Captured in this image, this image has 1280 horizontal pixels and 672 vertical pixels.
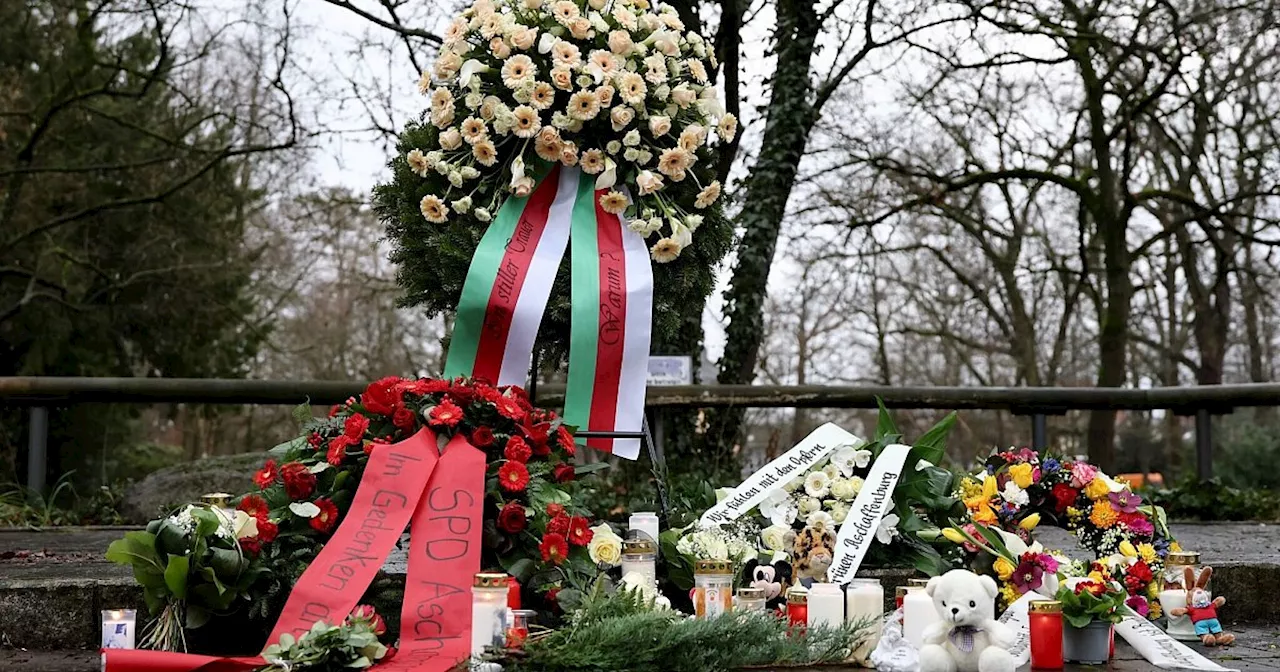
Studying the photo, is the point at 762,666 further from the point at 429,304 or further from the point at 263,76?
the point at 263,76

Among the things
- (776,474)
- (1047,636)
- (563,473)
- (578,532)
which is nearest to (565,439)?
(563,473)

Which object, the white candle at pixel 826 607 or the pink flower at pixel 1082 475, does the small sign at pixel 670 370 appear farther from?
the white candle at pixel 826 607

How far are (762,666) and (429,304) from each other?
1.89 meters

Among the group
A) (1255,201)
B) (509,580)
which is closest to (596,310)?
(509,580)

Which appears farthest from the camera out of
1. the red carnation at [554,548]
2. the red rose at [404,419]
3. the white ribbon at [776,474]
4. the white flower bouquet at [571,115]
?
the white flower bouquet at [571,115]

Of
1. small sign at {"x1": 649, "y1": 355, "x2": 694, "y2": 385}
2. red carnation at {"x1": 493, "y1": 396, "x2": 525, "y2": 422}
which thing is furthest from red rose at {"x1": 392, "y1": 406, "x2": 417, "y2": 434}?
small sign at {"x1": 649, "y1": 355, "x2": 694, "y2": 385}

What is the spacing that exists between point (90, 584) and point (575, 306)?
5.52 ft

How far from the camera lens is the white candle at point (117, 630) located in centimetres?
289

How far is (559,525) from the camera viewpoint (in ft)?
10.5

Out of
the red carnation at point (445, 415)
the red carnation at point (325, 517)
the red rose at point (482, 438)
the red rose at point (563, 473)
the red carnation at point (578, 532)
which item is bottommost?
the red carnation at point (578, 532)

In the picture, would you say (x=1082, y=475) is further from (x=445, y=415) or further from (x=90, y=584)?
(x=90, y=584)

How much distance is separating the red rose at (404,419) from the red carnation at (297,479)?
0.92 feet

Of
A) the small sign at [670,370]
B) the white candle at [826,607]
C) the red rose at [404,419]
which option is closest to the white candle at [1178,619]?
the white candle at [826,607]

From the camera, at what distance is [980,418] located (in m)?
20.8
